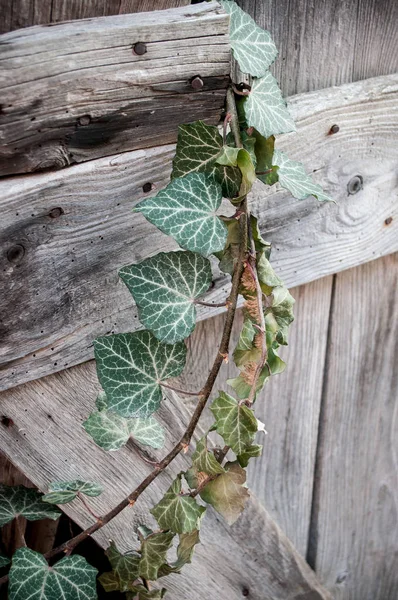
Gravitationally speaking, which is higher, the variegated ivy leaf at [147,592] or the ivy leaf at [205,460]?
the ivy leaf at [205,460]

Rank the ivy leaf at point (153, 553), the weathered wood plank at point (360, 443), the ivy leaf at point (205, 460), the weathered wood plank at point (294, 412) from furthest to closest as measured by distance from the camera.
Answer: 1. the weathered wood plank at point (360, 443)
2. the weathered wood plank at point (294, 412)
3. the ivy leaf at point (153, 553)
4. the ivy leaf at point (205, 460)

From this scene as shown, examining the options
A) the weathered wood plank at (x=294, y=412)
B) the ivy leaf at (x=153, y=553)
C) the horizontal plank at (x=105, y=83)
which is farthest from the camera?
the weathered wood plank at (x=294, y=412)

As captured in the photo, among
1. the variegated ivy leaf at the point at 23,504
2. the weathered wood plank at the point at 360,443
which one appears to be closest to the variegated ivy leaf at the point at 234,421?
the variegated ivy leaf at the point at 23,504

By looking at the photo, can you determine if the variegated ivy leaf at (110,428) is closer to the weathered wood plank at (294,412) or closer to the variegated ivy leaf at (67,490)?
the variegated ivy leaf at (67,490)

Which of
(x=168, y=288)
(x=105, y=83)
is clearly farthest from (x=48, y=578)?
(x=105, y=83)

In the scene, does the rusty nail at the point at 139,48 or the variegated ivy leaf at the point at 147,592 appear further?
the variegated ivy leaf at the point at 147,592

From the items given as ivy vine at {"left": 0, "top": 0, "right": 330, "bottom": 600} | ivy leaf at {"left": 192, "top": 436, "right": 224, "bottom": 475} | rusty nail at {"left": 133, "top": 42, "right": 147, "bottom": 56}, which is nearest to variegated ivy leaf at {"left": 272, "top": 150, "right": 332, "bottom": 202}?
ivy vine at {"left": 0, "top": 0, "right": 330, "bottom": 600}
